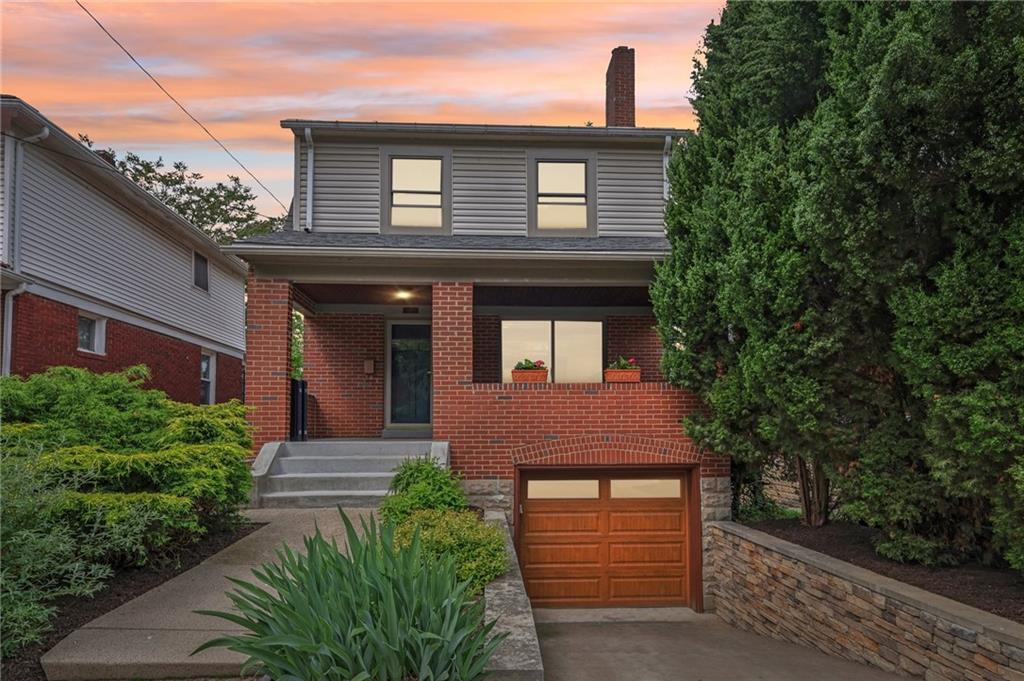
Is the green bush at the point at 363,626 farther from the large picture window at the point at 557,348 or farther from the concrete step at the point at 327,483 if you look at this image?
the large picture window at the point at 557,348

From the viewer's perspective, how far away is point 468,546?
552 centimetres

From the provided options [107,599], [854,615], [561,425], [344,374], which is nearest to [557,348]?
[561,425]

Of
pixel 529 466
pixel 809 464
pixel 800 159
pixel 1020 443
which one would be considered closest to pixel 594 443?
pixel 529 466

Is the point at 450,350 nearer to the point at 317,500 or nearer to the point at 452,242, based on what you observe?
the point at 452,242

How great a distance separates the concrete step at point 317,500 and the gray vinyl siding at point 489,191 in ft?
17.5

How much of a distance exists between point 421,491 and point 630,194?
24.2 ft

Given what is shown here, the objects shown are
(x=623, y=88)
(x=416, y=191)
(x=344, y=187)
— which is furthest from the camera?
(x=623, y=88)

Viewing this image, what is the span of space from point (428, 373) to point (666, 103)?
7.48 meters

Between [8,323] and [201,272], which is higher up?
[201,272]

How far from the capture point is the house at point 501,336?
926 cm

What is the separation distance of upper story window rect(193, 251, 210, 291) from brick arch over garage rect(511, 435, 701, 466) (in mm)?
11492

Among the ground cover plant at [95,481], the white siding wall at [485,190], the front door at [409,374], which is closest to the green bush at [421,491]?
the ground cover plant at [95,481]

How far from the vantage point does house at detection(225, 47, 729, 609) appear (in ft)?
30.4

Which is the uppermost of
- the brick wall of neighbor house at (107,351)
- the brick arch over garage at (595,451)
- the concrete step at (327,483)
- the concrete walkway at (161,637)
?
the brick wall of neighbor house at (107,351)
